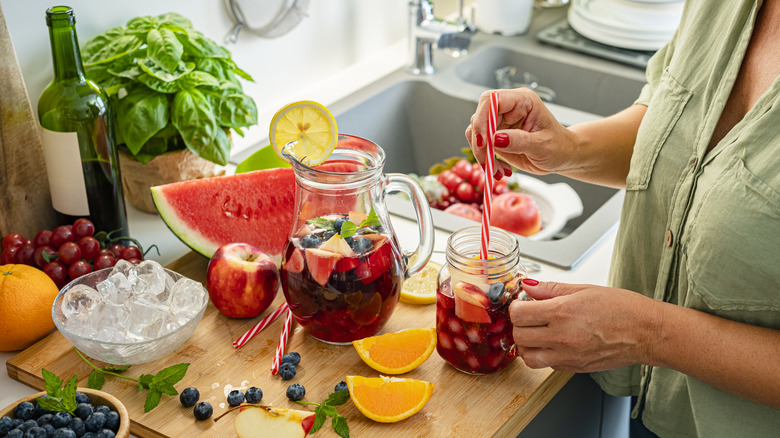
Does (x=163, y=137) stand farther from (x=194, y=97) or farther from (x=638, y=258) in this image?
(x=638, y=258)

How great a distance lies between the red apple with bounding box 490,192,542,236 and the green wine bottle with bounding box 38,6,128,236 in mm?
868

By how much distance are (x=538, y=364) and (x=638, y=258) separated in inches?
11.6

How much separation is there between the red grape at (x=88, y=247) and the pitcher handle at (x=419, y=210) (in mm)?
506

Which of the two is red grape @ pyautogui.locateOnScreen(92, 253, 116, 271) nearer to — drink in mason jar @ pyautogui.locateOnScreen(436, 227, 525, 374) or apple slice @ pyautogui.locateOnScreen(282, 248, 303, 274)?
apple slice @ pyautogui.locateOnScreen(282, 248, 303, 274)

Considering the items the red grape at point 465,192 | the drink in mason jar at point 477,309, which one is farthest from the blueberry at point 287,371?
the red grape at point 465,192

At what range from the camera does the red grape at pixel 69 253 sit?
4.12ft

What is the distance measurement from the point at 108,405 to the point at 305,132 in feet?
1.50

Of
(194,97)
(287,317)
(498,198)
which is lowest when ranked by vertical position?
(498,198)

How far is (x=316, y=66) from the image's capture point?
6.99ft

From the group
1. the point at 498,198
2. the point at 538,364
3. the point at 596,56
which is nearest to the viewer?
the point at 538,364

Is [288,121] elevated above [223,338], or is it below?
above

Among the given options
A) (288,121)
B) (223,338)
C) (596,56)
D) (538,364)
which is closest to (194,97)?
(288,121)

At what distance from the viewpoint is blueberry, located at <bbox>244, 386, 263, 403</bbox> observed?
42.2 inches

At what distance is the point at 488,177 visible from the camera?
112 centimetres
